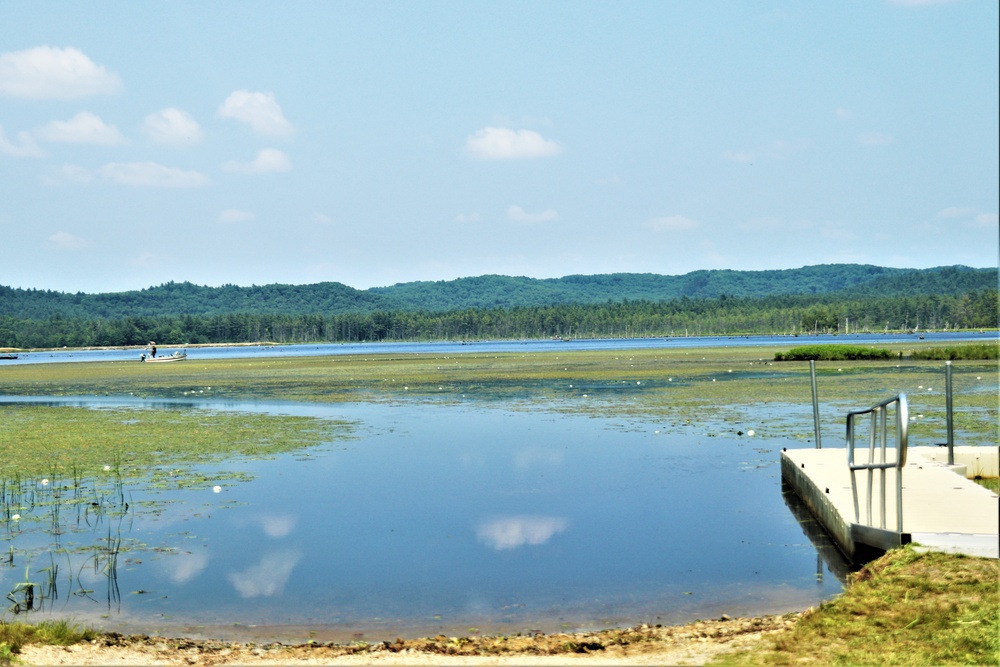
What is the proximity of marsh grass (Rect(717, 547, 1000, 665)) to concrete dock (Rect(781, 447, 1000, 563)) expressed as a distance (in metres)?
0.57

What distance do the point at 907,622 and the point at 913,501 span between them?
4662mm

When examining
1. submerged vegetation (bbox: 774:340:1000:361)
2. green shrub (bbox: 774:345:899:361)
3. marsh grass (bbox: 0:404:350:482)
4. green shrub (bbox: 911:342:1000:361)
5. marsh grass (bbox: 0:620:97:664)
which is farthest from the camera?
green shrub (bbox: 774:345:899:361)

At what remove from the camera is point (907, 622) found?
7.84m

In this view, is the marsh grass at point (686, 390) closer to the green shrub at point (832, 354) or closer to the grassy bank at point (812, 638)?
the green shrub at point (832, 354)

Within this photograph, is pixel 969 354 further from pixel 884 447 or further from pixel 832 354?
pixel 884 447

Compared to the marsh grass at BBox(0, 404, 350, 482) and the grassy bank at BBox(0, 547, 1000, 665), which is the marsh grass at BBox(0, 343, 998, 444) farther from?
the grassy bank at BBox(0, 547, 1000, 665)

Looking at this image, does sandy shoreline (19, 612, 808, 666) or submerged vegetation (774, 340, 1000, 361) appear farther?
submerged vegetation (774, 340, 1000, 361)

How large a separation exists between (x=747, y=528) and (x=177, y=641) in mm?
7988

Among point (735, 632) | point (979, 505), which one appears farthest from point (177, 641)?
point (979, 505)

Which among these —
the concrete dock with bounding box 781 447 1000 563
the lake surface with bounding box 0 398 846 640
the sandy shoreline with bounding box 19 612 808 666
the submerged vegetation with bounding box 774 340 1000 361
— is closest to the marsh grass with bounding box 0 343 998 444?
the submerged vegetation with bounding box 774 340 1000 361

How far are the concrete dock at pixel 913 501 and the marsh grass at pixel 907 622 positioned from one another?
572mm

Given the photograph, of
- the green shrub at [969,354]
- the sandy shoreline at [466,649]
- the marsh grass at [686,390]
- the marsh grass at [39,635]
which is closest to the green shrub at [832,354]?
the marsh grass at [686,390]

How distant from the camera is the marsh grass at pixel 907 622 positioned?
23.5 feet

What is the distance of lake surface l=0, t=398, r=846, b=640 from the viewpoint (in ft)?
33.3
